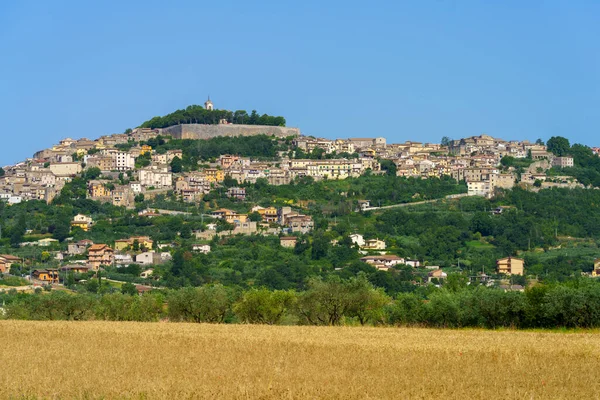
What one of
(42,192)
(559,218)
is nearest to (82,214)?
(42,192)

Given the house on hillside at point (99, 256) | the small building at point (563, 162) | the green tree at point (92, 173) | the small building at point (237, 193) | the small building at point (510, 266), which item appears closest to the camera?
the small building at point (510, 266)

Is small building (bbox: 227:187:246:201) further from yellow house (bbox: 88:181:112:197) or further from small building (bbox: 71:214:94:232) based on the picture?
small building (bbox: 71:214:94:232)

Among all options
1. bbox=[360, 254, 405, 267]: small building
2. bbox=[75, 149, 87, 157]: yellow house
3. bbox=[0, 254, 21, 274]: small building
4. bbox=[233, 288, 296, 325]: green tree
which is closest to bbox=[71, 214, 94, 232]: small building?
bbox=[0, 254, 21, 274]: small building

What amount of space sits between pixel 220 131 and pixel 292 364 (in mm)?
104682

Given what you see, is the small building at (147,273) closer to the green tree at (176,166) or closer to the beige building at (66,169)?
the green tree at (176,166)

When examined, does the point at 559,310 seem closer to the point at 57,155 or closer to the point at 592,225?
the point at 592,225

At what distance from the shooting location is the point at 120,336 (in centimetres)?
2705

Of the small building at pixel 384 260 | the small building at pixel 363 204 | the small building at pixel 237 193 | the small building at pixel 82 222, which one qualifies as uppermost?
the small building at pixel 237 193

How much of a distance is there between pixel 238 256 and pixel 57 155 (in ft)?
158

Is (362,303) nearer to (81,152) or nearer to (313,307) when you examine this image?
(313,307)

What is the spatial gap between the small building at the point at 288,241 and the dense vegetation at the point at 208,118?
44.2 m

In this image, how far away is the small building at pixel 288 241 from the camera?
8442 centimetres

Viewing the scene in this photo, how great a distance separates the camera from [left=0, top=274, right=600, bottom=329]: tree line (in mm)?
33625

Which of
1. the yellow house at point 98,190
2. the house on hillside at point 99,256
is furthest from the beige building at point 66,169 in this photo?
the house on hillside at point 99,256
